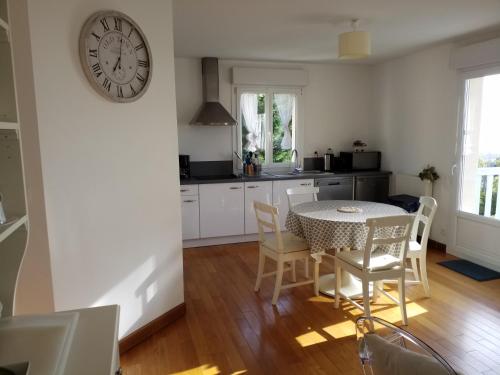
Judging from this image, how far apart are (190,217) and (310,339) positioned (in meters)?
2.54

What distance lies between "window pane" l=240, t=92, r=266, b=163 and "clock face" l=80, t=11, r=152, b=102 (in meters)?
3.01

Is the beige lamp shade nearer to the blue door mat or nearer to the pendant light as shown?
the pendant light

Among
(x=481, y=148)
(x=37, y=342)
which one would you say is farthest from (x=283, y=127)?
(x=37, y=342)

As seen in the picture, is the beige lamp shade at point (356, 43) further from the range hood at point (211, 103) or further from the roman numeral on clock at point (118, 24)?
the range hood at point (211, 103)

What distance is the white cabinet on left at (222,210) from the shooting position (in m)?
4.92

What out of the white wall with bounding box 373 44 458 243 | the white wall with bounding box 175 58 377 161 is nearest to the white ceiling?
the white wall with bounding box 373 44 458 243

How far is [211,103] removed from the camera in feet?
16.9

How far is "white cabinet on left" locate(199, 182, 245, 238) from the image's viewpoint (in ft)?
16.1

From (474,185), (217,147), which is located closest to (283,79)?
(217,147)

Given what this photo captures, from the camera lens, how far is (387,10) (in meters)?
3.22

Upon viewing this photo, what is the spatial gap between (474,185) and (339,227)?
2.23m

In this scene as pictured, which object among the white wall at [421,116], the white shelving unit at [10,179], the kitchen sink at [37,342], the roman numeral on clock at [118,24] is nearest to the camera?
the kitchen sink at [37,342]

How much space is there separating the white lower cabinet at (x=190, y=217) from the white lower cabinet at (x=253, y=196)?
66cm

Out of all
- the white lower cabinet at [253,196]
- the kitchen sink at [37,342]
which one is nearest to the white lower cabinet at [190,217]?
the white lower cabinet at [253,196]
